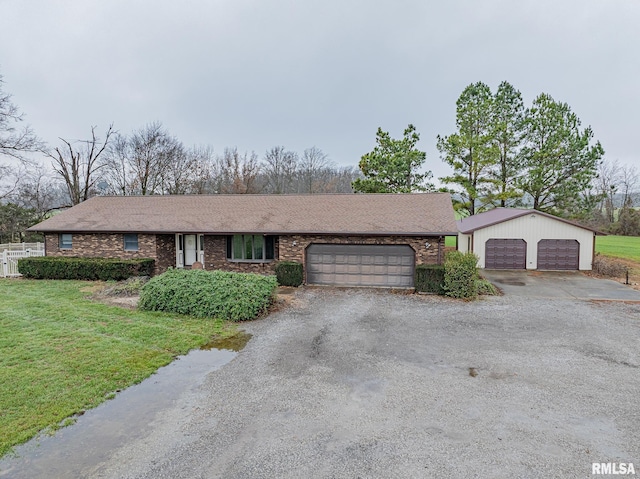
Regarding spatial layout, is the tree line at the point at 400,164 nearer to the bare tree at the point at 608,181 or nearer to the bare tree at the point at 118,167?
the bare tree at the point at 118,167

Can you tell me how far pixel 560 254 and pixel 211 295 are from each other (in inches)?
689

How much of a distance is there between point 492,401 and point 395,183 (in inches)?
983

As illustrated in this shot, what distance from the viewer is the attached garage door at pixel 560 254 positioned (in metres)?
18.6

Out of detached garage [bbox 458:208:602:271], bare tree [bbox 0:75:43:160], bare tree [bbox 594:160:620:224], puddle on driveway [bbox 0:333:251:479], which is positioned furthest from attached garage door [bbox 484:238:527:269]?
bare tree [bbox 594:160:620:224]

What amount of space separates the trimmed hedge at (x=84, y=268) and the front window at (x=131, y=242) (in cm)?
82

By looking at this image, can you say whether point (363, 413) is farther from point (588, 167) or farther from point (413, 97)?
point (588, 167)

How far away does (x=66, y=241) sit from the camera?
16.4 meters

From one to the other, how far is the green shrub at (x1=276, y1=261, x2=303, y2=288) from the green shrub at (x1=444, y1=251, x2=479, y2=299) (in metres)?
5.35

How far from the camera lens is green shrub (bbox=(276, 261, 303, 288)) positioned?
14102 mm

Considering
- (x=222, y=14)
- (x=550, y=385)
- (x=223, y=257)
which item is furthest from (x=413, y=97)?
(x=550, y=385)

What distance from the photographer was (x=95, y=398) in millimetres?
5449

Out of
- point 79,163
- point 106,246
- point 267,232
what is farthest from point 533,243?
point 79,163

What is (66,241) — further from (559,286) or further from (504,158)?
(504,158)

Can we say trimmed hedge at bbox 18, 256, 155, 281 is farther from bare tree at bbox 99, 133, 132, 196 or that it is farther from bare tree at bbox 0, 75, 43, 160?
bare tree at bbox 99, 133, 132, 196
